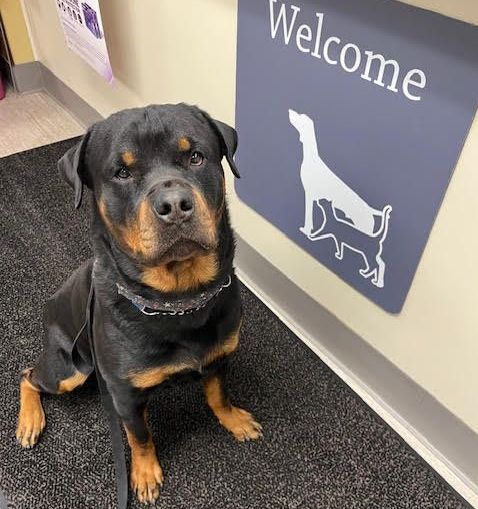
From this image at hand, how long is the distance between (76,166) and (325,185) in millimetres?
692

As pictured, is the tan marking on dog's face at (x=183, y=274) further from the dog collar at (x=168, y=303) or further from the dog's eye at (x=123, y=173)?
the dog's eye at (x=123, y=173)

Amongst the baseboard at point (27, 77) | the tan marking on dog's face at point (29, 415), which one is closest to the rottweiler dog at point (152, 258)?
the tan marking on dog's face at point (29, 415)

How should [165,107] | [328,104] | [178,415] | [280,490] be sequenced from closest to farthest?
[165,107]
[328,104]
[280,490]
[178,415]

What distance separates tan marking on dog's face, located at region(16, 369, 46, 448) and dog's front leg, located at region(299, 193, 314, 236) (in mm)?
954

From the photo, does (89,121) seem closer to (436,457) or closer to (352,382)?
Result: (352,382)

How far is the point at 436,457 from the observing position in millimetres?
1544

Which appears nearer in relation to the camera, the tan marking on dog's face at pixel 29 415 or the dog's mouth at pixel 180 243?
the dog's mouth at pixel 180 243

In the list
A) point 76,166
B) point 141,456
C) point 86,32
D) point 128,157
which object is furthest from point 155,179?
point 86,32

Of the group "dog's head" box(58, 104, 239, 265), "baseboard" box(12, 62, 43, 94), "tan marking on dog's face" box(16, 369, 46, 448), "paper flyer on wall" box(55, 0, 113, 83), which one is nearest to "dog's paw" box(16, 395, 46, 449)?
"tan marking on dog's face" box(16, 369, 46, 448)

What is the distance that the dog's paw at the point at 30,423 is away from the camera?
1517mm

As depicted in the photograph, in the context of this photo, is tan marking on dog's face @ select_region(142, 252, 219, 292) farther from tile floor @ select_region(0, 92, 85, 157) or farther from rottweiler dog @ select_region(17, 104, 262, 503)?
tile floor @ select_region(0, 92, 85, 157)

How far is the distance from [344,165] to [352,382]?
76 cm

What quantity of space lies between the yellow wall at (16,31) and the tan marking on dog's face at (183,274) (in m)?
2.45

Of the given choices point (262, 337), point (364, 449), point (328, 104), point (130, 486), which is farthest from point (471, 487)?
point (328, 104)
